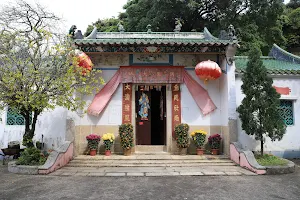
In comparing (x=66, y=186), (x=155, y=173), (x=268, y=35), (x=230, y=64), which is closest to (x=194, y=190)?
(x=155, y=173)

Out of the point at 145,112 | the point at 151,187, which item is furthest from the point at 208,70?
the point at 151,187

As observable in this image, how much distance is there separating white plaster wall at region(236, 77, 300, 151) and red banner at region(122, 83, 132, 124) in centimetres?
366

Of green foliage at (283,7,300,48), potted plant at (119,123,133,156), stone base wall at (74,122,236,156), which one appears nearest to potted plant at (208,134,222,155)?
stone base wall at (74,122,236,156)

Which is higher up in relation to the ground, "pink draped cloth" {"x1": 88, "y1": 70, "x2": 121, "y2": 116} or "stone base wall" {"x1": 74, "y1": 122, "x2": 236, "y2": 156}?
"pink draped cloth" {"x1": 88, "y1": 70, "x2": 121, "y2": 116}

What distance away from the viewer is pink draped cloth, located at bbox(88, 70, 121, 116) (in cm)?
837

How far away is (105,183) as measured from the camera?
5.45 metres

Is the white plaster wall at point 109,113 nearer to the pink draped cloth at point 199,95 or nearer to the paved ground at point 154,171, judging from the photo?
the paved ground at point 154,171

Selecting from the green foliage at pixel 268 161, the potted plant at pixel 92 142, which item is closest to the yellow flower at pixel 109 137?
the potted plant at pixel 92 142

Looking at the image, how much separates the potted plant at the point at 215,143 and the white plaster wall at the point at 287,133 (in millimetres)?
796

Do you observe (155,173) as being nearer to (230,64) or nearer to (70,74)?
(70,74)

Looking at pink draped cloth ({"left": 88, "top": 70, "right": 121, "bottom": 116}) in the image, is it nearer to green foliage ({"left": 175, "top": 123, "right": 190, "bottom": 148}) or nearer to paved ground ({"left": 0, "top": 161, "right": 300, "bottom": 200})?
green foliage ({"left": 175, "top": 123, "right": 190, "bottom": 148})

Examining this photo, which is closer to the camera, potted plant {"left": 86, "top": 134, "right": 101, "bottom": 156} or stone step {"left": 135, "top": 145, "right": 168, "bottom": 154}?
potted plant {"left": 86, "top": 134, "right": 101, "bottom": 156}

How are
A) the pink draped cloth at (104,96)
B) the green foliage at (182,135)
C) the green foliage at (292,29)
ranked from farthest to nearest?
the green foliage at (292,29)
the pink draped cloth at (104,96)
the green foliage at (182,135)

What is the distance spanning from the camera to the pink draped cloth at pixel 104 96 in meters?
8.37
